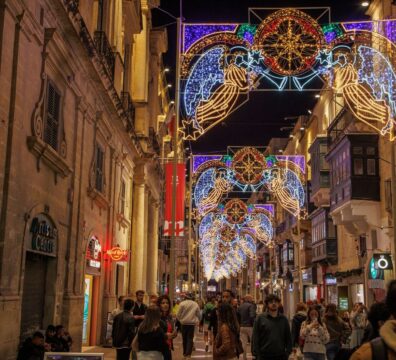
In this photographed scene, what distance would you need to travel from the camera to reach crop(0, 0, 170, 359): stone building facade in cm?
1130

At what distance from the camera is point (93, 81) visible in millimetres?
18984

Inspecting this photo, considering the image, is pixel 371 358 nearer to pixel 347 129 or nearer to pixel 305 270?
pixel 347 129

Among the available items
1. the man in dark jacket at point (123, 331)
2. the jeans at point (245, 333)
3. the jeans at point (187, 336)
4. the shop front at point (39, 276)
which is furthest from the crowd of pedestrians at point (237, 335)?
the jeans at point (245, 333)

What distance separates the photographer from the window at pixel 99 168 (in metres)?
20.8

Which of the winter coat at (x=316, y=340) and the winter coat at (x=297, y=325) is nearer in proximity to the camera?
the winter coat at (x=316, y=340)

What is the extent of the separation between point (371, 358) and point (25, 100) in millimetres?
10036

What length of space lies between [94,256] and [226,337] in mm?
11790

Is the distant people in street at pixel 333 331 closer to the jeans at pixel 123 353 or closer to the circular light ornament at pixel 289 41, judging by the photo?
the jeans at pixel 123 353

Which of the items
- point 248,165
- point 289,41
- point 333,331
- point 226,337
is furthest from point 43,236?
point 248,165

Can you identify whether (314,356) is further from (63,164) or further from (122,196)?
(122,196)

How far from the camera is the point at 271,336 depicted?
9383mm

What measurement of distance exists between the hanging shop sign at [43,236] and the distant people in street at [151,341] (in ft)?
16.7

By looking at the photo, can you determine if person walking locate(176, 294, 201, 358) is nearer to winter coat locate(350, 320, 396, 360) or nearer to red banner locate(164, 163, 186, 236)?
red banner locate(164, 163, 186, 236)

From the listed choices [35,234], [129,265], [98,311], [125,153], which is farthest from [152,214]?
[35,234]
